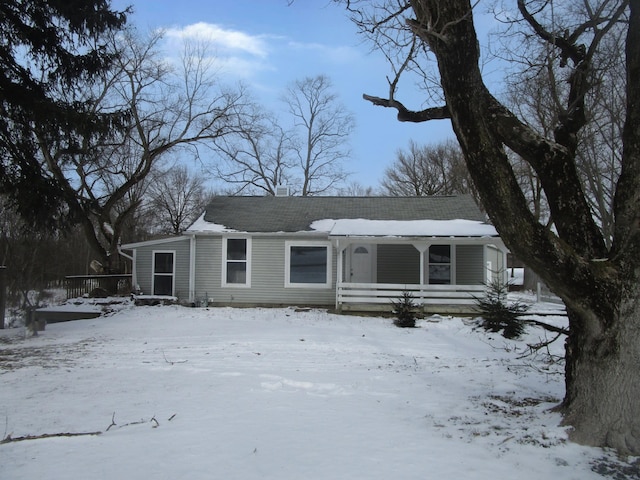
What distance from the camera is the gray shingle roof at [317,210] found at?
655 inches

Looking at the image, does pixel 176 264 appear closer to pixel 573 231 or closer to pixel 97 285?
pixel 97 285

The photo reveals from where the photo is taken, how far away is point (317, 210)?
18016 millimetres

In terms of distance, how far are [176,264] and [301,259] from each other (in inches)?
168

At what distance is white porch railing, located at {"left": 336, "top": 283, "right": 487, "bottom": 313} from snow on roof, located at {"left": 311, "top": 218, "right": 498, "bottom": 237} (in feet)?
4.95

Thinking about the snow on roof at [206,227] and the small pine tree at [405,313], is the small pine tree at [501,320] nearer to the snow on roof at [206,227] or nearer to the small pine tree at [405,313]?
the small pine tree at [405,313]

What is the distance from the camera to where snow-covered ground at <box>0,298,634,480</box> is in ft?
12.5

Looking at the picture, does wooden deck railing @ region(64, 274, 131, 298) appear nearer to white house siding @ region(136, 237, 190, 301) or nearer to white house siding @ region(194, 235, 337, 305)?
white house siding @ region(136, 237, 190, 301)

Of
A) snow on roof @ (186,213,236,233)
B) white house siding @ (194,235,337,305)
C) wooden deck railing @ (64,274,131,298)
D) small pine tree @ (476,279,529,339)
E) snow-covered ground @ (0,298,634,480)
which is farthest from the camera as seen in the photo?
wooden deck railing @ (64,274,131,298)

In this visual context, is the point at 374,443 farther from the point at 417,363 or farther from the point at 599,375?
the point at 417,363

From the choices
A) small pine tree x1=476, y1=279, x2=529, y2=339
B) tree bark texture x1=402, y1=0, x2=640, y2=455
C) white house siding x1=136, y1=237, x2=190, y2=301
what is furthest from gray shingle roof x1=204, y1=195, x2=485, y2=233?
tree bark texture x1=402, y1=0, x2=640, y2=455

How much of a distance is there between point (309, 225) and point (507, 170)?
12000 mm

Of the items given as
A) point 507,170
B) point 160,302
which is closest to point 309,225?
point 160,302

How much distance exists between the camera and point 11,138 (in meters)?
10.2

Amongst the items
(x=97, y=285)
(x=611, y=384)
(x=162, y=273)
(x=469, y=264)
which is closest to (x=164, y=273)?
(x=162, y=273)
